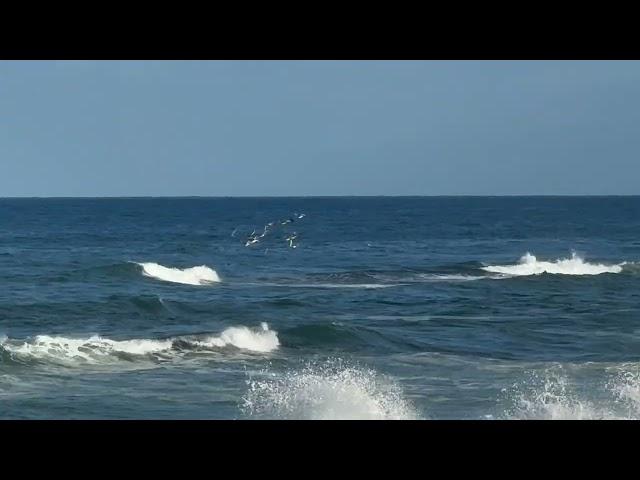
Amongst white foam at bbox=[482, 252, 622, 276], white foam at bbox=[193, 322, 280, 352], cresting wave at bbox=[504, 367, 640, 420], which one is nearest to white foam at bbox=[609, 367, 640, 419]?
cresting wave at bbox=[504, 367, 640, 420]

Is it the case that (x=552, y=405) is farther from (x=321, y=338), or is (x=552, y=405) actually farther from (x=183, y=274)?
(x=183, y=274)

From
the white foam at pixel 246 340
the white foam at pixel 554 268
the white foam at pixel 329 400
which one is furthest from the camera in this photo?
the white foam at pixel 554 268

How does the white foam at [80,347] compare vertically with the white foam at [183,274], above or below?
below

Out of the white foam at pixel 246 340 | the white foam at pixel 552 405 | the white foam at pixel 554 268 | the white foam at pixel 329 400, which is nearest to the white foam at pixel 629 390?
the white foam at pixel 552 405

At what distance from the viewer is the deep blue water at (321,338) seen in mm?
13453

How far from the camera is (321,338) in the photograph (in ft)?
66.2

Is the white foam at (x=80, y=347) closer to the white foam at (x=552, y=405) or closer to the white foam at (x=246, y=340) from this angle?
the white foam at (x=246, y=340)

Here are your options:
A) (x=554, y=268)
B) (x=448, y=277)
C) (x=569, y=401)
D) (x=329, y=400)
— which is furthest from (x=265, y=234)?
(x=569, y=401)

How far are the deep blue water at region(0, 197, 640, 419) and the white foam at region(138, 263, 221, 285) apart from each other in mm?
140

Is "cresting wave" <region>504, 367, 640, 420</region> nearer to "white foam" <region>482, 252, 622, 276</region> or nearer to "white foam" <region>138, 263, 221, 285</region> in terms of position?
"white foam" <region>138, 263, 221, 285</region>

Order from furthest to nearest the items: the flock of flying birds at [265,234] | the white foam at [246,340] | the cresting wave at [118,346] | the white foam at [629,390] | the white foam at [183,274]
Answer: the white foam at [183,274]
the flock of flying birds at [265,234]
the white foam at [246,340]
the cresting wave at [118,346]
the white foam at [629,390]

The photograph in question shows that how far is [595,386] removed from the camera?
14.6m

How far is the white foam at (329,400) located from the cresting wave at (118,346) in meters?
3.98
